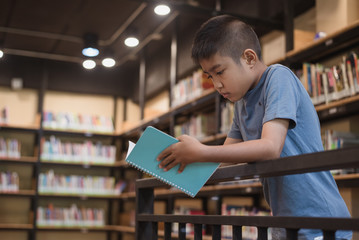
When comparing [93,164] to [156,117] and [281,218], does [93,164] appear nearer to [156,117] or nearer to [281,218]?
[156,117]

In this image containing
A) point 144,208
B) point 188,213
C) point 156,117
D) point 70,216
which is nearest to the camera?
point 144,208

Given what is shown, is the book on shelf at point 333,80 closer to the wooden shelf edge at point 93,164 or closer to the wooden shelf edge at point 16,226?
the wooden shelf edge at point 93,164

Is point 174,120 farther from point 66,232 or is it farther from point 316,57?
point 66,232

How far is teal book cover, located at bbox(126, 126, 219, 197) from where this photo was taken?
895 mm

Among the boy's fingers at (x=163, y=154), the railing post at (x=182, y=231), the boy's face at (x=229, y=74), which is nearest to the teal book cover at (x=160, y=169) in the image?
the boy's fingers at (x=163, y=154)

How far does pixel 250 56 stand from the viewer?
1.08m

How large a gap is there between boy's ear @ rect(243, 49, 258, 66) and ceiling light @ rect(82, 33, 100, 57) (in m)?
5.38

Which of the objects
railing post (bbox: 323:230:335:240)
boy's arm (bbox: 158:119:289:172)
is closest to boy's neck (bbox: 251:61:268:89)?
boy's arm (bbox: 158:119:289:172)

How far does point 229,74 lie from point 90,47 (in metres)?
5.45

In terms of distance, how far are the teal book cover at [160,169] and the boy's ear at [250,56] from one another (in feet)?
1.00

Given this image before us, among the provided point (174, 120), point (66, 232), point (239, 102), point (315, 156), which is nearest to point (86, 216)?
point (66, 232)

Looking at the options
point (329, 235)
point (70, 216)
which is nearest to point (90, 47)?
point (70, 216)

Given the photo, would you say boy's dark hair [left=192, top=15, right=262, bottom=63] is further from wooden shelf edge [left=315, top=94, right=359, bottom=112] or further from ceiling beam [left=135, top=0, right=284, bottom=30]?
ceiling beam [left=135, top=0, right=284, bottom=30]

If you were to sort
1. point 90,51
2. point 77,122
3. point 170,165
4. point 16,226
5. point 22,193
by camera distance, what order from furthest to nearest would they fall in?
1. point 77,122
2. point 22,193
3. point 16,226
4. point 90,51
5. point 170,165
